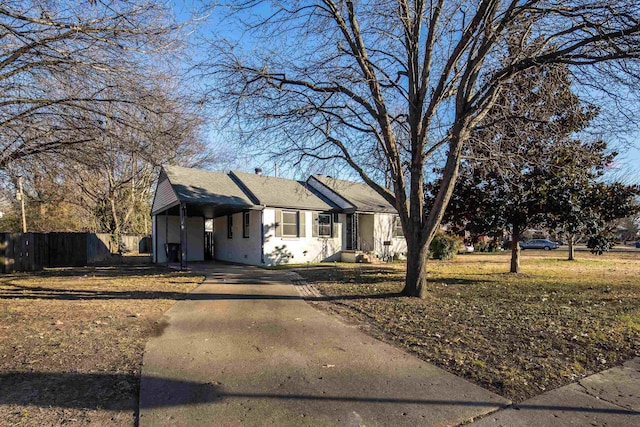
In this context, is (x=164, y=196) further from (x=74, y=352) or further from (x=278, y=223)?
(x=74, y=352)

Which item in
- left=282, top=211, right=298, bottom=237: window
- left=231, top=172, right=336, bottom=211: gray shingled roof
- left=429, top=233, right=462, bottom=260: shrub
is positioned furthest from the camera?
left=429, top=233, right=462, bottom=260: shrub

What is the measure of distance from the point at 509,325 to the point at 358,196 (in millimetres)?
16379

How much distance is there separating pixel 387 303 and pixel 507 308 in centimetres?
233

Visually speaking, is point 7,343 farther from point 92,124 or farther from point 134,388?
point 92,124

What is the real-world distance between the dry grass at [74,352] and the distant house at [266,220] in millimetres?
6819

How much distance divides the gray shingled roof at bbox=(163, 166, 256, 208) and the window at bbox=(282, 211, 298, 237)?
6.16ft

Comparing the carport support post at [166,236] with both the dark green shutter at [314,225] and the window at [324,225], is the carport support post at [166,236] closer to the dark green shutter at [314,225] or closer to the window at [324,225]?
the dark green shutter at [314,225]

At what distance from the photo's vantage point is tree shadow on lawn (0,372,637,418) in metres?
3.37

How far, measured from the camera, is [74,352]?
15.6ft

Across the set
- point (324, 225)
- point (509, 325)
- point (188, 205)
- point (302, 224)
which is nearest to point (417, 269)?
point (509, 325)

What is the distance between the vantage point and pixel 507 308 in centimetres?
749

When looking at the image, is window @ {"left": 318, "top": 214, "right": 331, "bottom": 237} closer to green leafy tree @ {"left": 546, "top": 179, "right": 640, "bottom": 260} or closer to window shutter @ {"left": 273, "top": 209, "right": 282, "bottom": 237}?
window shutter @ {"left": 273, "top": 209, "right": 282, "bottom": 237}

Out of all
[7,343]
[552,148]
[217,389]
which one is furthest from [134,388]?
[552,148]

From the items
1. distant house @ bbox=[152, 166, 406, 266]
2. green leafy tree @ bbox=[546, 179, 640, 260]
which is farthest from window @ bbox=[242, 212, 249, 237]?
green leafy tree @ bbox=[546, 179, 640, 260]
